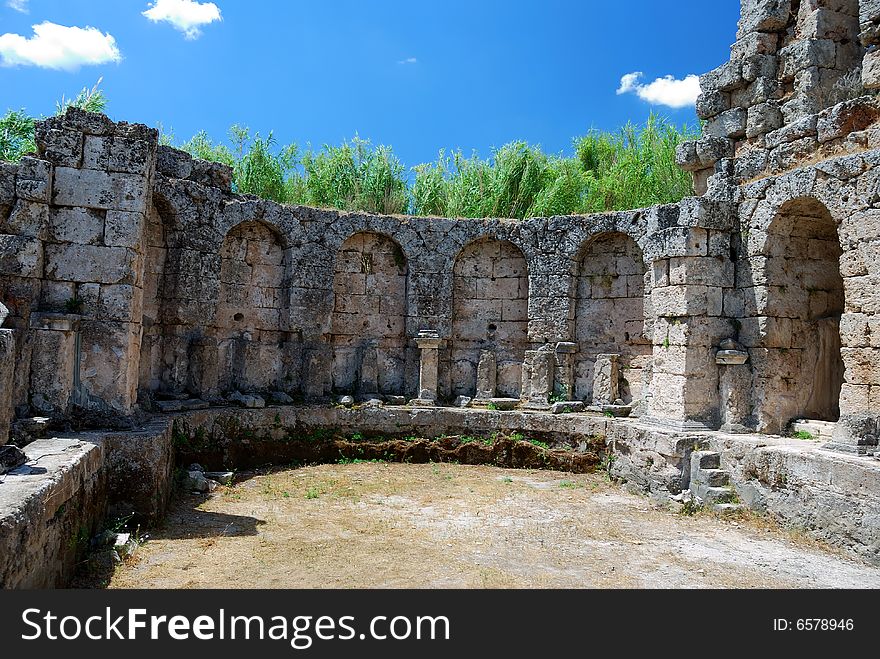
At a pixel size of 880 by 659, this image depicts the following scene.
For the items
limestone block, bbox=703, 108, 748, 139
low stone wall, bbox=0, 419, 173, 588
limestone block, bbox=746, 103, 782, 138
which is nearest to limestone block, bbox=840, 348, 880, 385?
limestone block, bbox=746, 103, 782, 138

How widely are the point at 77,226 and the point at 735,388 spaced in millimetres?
8675

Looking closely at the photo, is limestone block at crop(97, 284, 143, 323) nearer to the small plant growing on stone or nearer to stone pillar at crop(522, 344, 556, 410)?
the small plant growing on stone

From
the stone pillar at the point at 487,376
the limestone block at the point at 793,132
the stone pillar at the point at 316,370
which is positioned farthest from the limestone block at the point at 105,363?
the limestone block at the point at 793,132

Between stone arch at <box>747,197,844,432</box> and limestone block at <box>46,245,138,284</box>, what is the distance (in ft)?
26.9

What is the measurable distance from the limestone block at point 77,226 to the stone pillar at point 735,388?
26.9 ft

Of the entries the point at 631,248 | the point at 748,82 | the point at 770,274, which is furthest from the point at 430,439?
the point at 748,82

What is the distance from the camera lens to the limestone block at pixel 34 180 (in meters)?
7.06

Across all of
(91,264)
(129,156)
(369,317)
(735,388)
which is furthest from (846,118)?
(91,264)

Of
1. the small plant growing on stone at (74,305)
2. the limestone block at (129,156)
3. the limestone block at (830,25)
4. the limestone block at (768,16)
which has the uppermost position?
the limestone block at (768,16)

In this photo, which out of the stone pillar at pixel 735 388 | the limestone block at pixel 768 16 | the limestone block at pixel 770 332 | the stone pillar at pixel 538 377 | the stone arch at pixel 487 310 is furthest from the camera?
the stone arch at pixel 487 310

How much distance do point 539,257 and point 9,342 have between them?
9220 mm

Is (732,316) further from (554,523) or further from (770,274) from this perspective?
(554,523)

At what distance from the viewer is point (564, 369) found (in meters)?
12.3

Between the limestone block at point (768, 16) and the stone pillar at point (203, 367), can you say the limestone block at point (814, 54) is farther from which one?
the stone pillar at point (203, 367)
